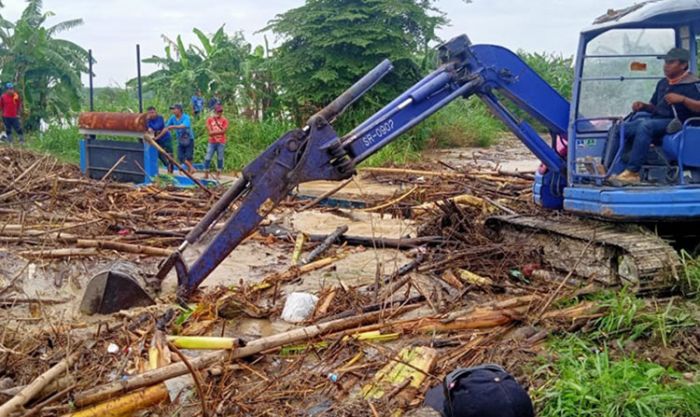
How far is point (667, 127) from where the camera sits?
6.88m

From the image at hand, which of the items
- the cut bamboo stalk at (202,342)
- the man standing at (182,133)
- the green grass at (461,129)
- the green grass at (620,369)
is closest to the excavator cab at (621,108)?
the green grass at (620,369)

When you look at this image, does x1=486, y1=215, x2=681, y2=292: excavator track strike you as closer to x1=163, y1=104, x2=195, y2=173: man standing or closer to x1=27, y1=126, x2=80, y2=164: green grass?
x1=163, y1=104, x2=195, y2=173: man standing

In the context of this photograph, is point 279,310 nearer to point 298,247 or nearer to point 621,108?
point 298,247

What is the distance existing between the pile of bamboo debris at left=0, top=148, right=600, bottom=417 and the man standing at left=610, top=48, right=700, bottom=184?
4.50 ft

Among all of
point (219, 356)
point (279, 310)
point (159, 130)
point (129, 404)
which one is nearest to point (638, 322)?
point (279, 310)

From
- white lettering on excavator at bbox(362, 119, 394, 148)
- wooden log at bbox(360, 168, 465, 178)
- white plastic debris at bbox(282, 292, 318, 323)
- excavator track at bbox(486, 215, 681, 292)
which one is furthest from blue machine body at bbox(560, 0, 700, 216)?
wooden log at bbox(360, 168, 465, 178)

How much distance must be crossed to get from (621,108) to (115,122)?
999cm

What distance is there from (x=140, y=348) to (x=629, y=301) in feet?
12.4

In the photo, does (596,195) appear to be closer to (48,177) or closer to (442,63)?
(442,63)

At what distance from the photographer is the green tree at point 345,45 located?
21203 millimetres

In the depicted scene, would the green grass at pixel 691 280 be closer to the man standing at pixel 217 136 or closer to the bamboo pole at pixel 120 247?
the bamboo pole at pixel 120 247

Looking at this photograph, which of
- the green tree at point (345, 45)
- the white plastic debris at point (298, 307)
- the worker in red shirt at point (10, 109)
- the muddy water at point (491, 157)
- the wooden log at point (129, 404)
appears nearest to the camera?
the wooden log at point (129, 404)

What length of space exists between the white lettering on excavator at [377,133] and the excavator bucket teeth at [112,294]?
2.47 m

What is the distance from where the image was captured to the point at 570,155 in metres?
7.45
